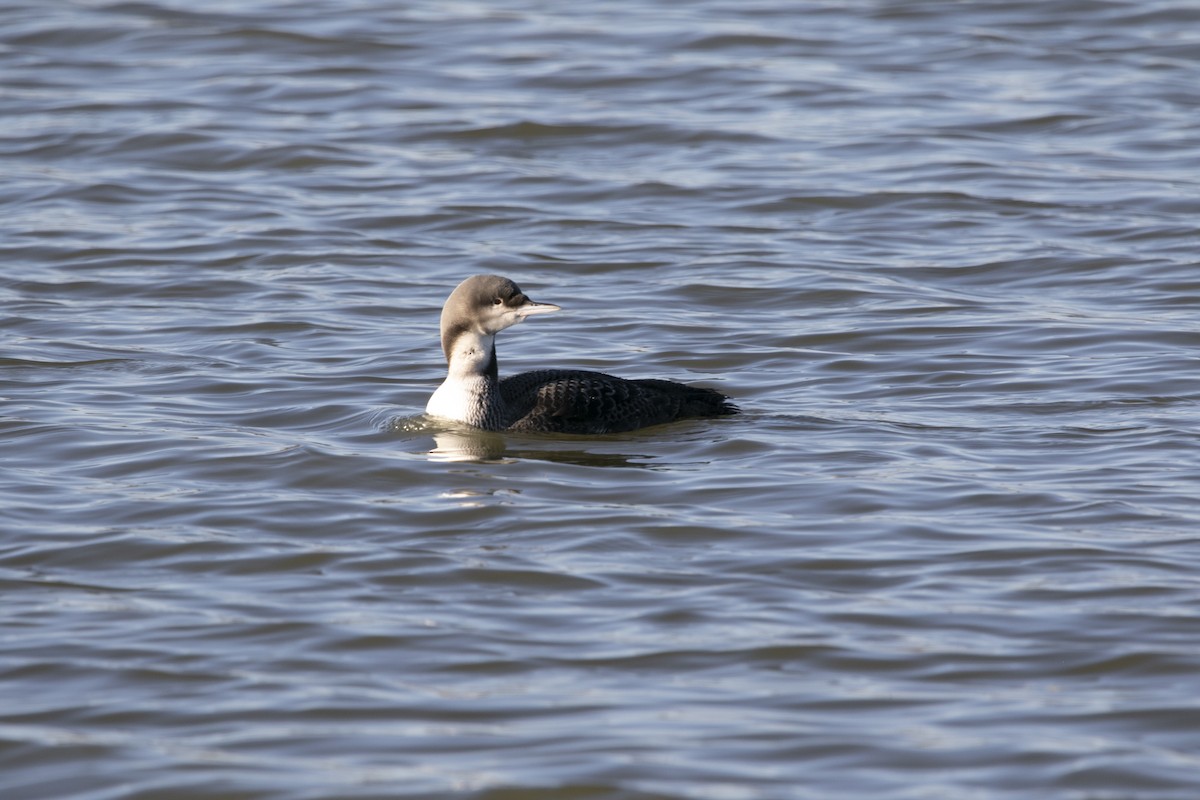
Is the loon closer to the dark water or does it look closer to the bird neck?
the bird neck

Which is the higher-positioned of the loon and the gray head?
the gray head

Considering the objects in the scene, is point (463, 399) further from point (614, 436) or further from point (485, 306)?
point (614, 436)

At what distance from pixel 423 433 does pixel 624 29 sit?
11.9 metres

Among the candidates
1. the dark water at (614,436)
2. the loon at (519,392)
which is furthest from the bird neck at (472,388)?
the dark water at (614,436)

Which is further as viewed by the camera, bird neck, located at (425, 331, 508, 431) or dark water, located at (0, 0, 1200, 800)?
bird neck, located at (425, 331, 508, 431)

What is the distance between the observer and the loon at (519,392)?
977 centimetres

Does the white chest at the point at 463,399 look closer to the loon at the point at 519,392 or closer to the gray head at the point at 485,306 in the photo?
the loon at the point at 519,392

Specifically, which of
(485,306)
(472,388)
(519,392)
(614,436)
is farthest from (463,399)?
(614,436)

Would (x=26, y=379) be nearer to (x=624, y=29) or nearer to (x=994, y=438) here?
(x=994, y=438)

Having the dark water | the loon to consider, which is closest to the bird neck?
the loon

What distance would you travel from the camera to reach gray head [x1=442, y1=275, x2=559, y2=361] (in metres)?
9.81

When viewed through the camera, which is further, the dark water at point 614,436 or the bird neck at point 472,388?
the bird neck at point 472,388

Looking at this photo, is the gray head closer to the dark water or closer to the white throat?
the white throat

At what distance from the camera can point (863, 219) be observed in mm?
14812
